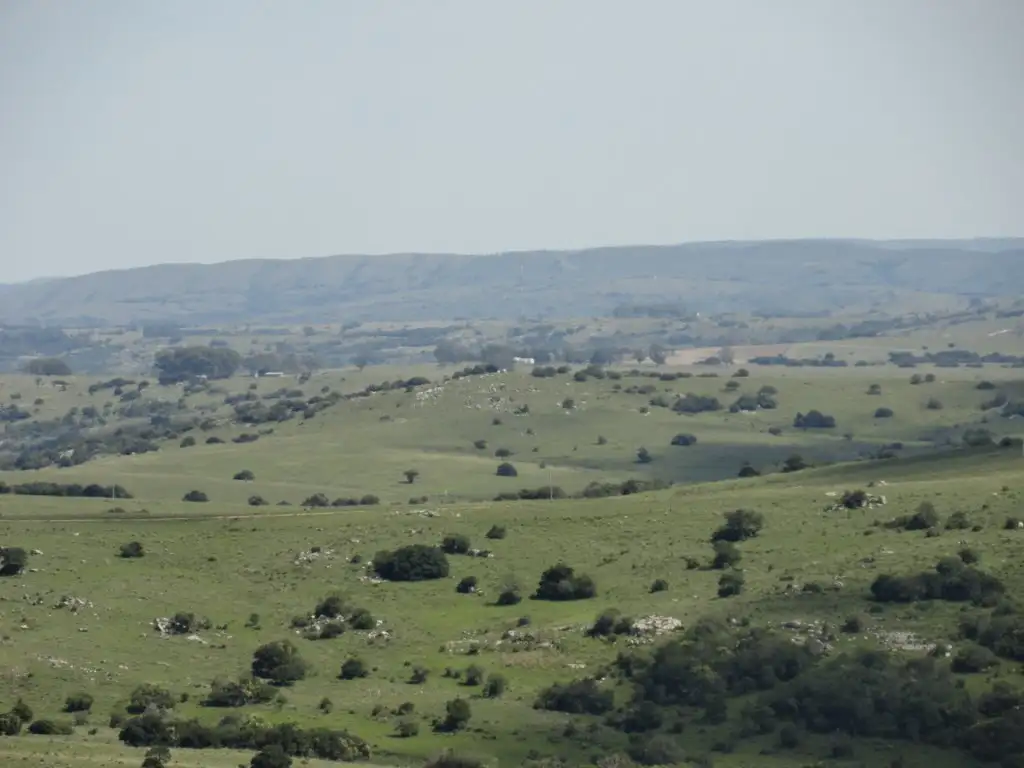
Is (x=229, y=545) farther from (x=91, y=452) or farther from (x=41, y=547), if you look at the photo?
(x=91, y=452)

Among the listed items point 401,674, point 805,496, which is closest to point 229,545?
point 401,674

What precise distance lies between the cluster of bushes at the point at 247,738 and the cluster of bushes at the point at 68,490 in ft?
214

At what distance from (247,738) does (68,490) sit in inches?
2762

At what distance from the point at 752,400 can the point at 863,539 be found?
106 m

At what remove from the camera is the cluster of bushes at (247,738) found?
183 ft

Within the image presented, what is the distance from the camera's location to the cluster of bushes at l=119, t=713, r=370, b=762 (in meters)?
55.9

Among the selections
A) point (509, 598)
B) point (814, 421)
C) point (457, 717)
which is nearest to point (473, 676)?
point (457, 717)

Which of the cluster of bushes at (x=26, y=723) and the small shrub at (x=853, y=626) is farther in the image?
the small shrub at (x=853, y=626)

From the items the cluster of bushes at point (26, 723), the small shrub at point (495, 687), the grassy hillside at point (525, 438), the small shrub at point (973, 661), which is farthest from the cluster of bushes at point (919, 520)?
the grassy hillside at point (525, 438)

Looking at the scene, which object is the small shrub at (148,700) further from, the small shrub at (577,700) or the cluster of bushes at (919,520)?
the cluster of bushes at (919,520)

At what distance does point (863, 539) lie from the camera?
82.7m

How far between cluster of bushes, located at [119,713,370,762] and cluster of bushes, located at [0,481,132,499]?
6519cm

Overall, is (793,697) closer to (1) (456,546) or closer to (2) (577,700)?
(2) (577,700)

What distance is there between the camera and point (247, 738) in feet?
187
